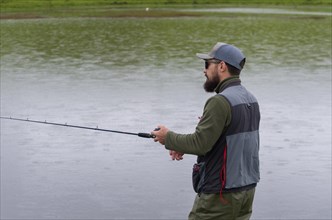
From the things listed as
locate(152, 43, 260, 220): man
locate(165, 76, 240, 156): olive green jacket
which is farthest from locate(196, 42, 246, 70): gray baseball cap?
locate(165, 76, 240, 156): olive green jacket

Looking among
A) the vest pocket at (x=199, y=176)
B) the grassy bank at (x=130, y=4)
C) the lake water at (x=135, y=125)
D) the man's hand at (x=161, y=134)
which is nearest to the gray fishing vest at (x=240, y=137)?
the vest pocket at (x=199, y=176)

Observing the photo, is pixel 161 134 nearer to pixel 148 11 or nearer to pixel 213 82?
pixel 213 82

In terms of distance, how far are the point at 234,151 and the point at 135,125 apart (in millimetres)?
9822

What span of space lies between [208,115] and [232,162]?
0.47 metres

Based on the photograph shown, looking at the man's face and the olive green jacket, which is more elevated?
the man's face

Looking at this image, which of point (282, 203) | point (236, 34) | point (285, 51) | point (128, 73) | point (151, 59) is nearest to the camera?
point (282, 203)

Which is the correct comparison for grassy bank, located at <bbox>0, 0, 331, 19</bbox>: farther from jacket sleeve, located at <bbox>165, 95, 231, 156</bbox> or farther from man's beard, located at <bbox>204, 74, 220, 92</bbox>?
jacket sleeve, located at <bbox>165, 95, 231, 156</bbox>

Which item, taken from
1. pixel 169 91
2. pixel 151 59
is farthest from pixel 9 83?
pixel 151 59

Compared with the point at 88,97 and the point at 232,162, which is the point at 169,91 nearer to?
the point at 88,97

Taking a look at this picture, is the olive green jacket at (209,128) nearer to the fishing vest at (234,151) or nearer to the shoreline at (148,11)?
the fishing vest at (234,151)

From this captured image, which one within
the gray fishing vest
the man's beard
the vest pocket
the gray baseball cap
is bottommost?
the vest pocket

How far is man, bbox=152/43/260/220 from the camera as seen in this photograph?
5746mm

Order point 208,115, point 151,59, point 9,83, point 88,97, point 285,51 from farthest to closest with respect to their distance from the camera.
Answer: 1. point 285,51
2. point 151,59
3. point 9,83
4. point 88,97
5. point 208,115

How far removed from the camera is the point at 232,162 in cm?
581
